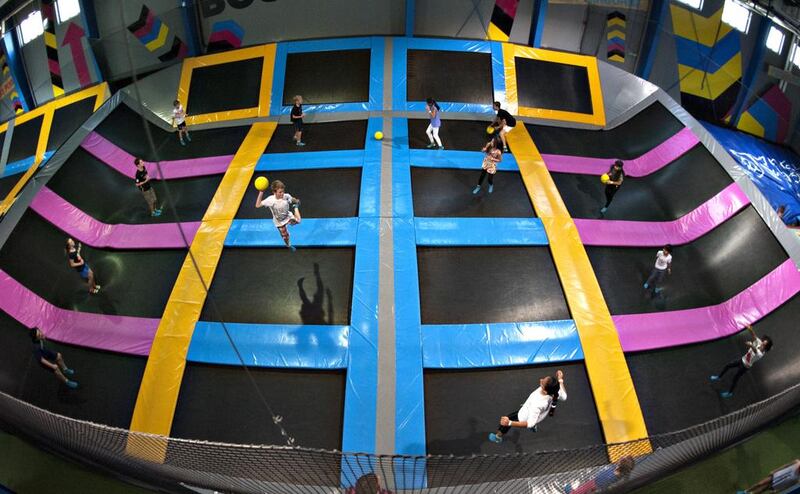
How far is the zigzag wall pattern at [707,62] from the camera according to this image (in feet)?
27.1

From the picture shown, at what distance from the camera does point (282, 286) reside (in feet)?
17.8

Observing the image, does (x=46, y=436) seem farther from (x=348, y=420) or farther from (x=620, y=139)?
(x=620, y=139)

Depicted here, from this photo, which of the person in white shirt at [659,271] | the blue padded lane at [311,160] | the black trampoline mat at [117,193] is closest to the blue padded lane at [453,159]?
the blue padded lane at [311,160]

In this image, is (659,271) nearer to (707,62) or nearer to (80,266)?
(707,62)

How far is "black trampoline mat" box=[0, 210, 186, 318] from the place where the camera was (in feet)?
17.5

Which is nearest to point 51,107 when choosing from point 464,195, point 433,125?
point 433,125

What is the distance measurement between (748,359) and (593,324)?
150 centimetres

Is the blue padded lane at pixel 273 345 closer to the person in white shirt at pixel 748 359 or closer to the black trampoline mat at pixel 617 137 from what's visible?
the person in white shirt at pixel 748 359

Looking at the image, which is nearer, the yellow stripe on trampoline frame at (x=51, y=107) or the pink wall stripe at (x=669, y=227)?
the pink wall stripe at (x=669, y=227)

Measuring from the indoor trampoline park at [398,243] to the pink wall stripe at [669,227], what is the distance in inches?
1.6

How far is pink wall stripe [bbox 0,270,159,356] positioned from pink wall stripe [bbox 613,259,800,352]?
19.1 ft

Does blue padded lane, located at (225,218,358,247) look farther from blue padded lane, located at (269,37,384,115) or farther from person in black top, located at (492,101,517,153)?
blue padded lane, located at (269,37,384,115)

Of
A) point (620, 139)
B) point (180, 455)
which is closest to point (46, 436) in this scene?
point (180, 455)

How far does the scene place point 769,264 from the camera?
5.41 m
